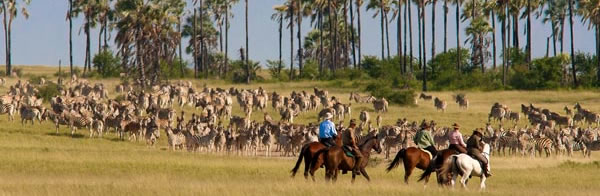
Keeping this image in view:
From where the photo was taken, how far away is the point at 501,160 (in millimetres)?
39719

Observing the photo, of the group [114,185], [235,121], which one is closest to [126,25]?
[235,121]

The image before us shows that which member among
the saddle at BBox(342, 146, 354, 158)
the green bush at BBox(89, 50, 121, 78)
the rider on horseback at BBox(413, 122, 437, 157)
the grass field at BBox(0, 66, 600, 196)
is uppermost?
the green bush at BBox(89, 50, 121, 78)

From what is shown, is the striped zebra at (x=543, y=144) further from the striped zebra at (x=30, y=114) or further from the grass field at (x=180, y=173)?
the striped zebra at (x=30, y=114)

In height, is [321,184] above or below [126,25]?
below

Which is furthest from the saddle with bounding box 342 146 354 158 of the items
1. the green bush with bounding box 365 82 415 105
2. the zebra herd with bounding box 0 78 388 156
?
the green bush with bounding box 365 82 415 105

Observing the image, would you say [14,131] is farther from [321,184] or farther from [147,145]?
[321,184]

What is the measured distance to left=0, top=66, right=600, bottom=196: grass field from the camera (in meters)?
24.1

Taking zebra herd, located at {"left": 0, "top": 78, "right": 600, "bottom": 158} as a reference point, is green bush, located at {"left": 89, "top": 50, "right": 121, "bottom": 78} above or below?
above

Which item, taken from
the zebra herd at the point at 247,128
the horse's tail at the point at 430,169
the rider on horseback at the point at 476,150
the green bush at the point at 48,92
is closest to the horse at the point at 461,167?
the rider on horseback at the point at 476,150

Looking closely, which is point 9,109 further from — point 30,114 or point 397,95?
point 397,95

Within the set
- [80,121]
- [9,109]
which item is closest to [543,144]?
[80,121]

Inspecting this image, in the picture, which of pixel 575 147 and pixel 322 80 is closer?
pixel 575 147

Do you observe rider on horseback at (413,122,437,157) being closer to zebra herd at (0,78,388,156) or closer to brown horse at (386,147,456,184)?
brown horse at (386,147,456,184)

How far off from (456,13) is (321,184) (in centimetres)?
7569
